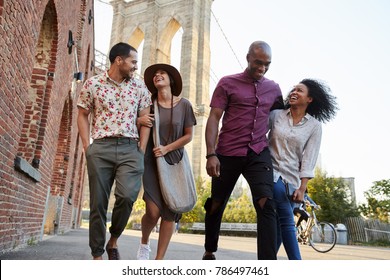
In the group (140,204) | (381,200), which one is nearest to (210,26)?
(140,204)

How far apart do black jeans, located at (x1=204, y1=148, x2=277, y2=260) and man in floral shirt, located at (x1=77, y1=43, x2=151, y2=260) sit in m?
0.66

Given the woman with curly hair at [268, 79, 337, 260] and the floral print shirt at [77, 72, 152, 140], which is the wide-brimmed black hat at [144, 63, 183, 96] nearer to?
the floral print shirt at [77, 72, 152, 140]

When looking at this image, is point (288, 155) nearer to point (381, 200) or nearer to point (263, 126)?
point (263, 126)

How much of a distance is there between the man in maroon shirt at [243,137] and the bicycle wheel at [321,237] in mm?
4917

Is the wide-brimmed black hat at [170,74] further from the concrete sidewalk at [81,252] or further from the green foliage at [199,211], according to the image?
the green foliage at [199,211]

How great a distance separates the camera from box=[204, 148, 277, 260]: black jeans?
2607mm

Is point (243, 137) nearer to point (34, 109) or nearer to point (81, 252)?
point (81, 252)

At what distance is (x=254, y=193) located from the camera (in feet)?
9.05

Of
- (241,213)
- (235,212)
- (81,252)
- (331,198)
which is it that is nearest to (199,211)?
(235,212)

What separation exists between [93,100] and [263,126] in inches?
53.1

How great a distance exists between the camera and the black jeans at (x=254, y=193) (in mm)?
2607

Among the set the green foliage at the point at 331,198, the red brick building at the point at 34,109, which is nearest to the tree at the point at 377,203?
the green foliage at the point at 331,198

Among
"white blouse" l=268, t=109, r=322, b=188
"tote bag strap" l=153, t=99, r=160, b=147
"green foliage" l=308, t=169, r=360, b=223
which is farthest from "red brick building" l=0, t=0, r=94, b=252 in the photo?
"green foliage" l=308, t=169, r=360, b=223

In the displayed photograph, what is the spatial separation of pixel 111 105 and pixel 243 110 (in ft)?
3.39
